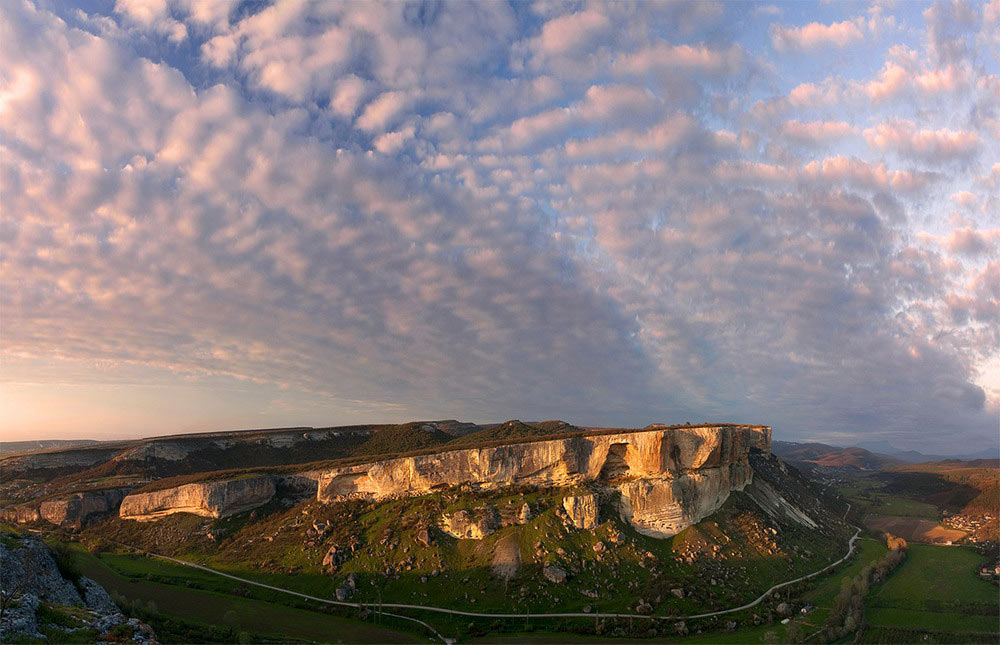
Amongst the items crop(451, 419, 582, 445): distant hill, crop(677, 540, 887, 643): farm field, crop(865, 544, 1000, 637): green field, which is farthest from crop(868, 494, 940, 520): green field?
crop(451, 419, 582, 445): distant hill

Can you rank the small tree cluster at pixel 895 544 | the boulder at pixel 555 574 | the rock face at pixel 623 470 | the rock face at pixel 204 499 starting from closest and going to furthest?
the boulder at pixel 555 574
the rock face at pixel 623 470
the small tree cluster at pixel 895 544
the rock face at pixel 204 499

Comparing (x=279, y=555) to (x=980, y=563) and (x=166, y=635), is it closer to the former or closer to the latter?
(x=166, y=635)

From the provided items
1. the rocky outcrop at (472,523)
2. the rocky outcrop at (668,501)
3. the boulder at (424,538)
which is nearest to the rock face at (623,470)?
the rocky outcrop at (668,501)

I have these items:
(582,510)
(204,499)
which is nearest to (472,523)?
(582,510)

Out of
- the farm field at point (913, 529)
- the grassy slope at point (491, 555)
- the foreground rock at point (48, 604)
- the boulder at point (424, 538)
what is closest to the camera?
the foreground rock at point (48, 604)

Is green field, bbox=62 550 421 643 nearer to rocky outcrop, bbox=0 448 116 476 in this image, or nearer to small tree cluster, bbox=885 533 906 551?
rocky outcrop, bbox=0 448 116 476

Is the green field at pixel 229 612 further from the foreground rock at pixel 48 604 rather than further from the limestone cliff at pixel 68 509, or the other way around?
the limestone cliff at pixel 68 509

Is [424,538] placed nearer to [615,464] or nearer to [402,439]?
[615,464]
